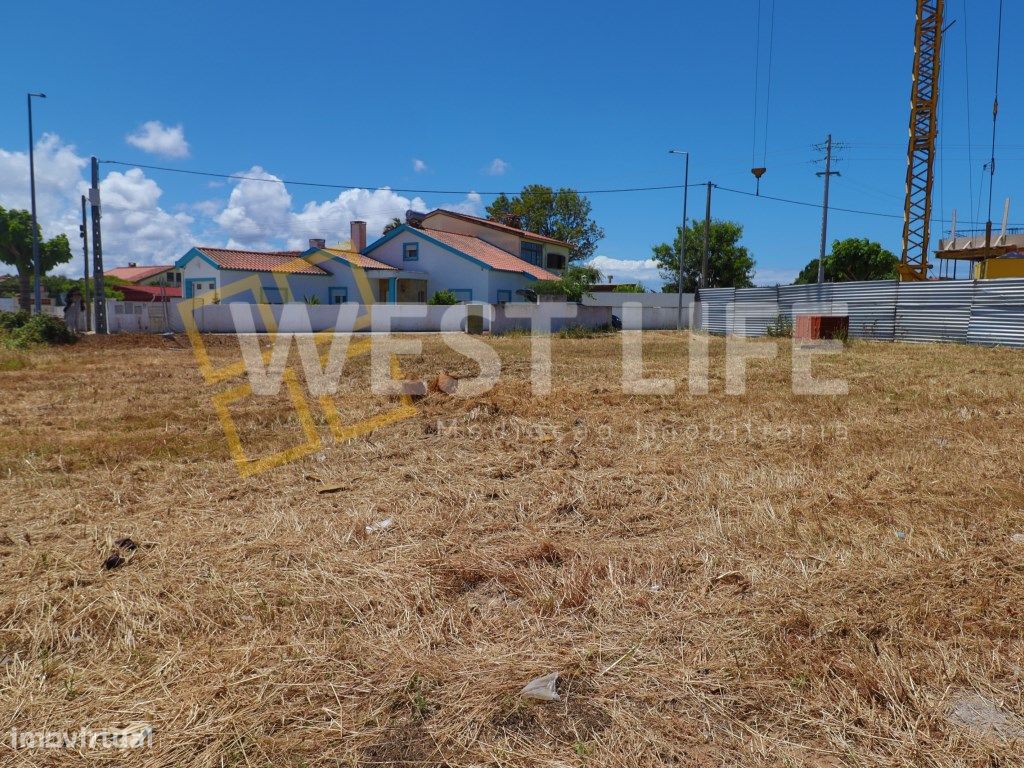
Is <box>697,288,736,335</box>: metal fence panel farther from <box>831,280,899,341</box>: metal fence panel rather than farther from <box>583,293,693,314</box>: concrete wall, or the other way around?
<box>583,293,693,314</box>: concrete wall

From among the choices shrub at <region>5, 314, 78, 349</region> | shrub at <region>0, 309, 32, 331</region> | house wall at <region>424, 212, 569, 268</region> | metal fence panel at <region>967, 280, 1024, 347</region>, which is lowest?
shrub at <region>5, 314, 78, 349</region>

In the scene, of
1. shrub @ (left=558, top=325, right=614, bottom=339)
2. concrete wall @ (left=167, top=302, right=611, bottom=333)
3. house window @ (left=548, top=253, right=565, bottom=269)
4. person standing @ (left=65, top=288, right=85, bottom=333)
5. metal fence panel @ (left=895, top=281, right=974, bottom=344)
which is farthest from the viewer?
house window @ (left=548, top=253, right=565, bottom=269)

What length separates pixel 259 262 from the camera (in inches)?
1174

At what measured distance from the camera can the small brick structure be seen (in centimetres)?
1927

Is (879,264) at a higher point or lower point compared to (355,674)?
higher

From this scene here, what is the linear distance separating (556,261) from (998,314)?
89.1ft

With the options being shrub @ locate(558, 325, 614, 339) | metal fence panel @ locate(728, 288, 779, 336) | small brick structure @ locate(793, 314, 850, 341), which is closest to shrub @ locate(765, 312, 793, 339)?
metal fence panel @ locate(728, 288, 779, 336)

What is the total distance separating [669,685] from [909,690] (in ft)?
2.97

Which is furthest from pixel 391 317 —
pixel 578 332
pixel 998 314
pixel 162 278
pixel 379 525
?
pixel 162 278

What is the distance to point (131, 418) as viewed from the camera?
7.52 metres

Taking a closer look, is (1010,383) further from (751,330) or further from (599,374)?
(751,330)

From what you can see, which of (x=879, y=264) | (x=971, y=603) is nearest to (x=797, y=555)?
(x=971, y=603)

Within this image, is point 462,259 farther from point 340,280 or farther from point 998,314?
point 998,314

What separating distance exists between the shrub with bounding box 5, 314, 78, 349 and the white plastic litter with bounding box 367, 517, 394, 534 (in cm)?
1689
